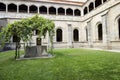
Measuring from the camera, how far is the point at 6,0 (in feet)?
91.6

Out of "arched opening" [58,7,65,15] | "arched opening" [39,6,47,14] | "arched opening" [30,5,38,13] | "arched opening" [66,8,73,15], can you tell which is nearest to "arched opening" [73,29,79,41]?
"arched opening" [66,8,73,15]

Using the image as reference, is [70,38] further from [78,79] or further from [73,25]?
[78,79]

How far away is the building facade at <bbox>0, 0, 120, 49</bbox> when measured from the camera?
25744 mm

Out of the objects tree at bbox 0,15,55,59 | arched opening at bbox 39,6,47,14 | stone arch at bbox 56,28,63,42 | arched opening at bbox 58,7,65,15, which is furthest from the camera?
arched opening at bbox 58,7,65,15

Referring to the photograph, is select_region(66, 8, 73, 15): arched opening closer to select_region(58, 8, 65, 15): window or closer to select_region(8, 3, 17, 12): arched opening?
select_region(58, 8, 65, 15): window

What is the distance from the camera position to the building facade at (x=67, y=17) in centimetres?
2574

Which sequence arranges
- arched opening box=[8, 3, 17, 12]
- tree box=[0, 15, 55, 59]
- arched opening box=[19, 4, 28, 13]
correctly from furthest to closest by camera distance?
arched opening box=[19, 4, 28, 13], arched opening box=[8, 3, 17, 12], tree box=[0, 15, 55, 59]

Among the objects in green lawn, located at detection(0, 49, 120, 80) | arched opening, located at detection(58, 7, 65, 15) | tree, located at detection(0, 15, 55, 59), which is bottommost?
green lawn, located at detection(0, 49, 120, 80)

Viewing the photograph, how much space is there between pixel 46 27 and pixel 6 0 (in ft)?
65.1

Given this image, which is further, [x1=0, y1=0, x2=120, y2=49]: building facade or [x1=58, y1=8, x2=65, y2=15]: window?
[x1=58, y1=8, x2=65, y2=15]: window

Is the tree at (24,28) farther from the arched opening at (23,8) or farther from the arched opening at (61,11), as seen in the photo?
the arched opening at (61,11)

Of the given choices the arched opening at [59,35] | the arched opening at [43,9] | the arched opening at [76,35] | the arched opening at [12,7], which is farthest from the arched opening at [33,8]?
the arched opening at [76,35]

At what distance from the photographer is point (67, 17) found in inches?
1219

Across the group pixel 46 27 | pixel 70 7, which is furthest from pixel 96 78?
pixel 70 7
